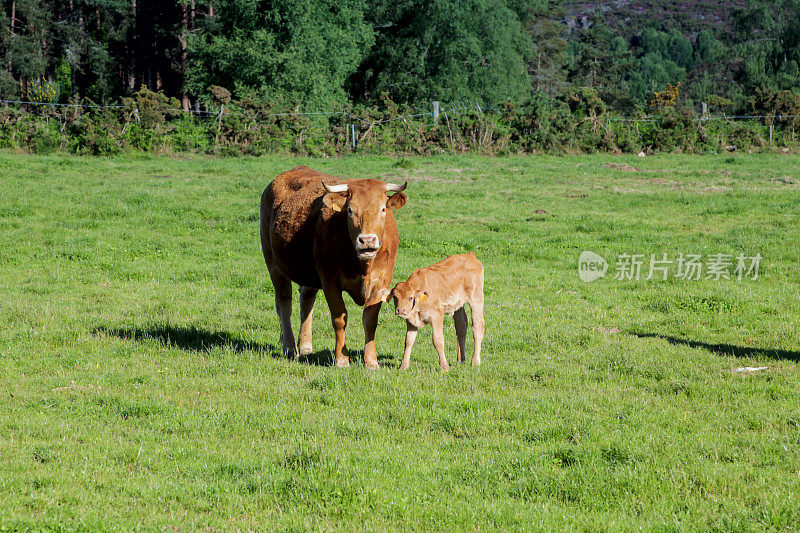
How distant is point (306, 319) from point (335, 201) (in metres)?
2.29

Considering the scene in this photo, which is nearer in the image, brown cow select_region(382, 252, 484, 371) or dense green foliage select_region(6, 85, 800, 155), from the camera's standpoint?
brown cow select_region(382, 252, 484, 371)

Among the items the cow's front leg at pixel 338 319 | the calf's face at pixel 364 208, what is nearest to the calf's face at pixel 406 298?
the calf's face at pixel 364 208

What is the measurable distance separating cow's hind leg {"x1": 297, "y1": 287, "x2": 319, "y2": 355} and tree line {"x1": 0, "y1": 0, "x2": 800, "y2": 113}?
1061 inches

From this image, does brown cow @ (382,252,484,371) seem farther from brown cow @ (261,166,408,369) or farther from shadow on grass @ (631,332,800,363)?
shadow on grass @ (631,332,800,363)

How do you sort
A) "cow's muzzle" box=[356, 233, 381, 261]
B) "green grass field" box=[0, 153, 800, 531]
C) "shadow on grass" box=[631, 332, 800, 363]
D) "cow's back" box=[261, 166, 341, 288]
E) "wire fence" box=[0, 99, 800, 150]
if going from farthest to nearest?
1. "wire fence" box=[0, 99, 800, 150]
2. "shadow on grass" box=[631, 332, 800, 363]
3. "cow's back" box=[261, 166, 341, 288]
4. "cow's muzzle" box=[356, 233, 381, 261]
5. "green grass field" box=[0, 153, 800, 531]

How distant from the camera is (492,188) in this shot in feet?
87.5

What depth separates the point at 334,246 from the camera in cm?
978

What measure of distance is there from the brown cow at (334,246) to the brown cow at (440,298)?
0.38 meters

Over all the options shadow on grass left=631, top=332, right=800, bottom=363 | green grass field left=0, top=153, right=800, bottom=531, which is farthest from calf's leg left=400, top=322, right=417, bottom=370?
shadow on grass left=631, top=332, right=800, bottom=363

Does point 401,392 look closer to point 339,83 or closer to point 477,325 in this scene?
point 477,325

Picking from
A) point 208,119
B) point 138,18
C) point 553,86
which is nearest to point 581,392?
point 208,119

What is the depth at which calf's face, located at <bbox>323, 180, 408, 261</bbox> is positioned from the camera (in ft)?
29.0

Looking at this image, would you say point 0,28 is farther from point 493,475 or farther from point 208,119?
point 493,475

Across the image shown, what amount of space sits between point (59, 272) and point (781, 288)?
1468cm
